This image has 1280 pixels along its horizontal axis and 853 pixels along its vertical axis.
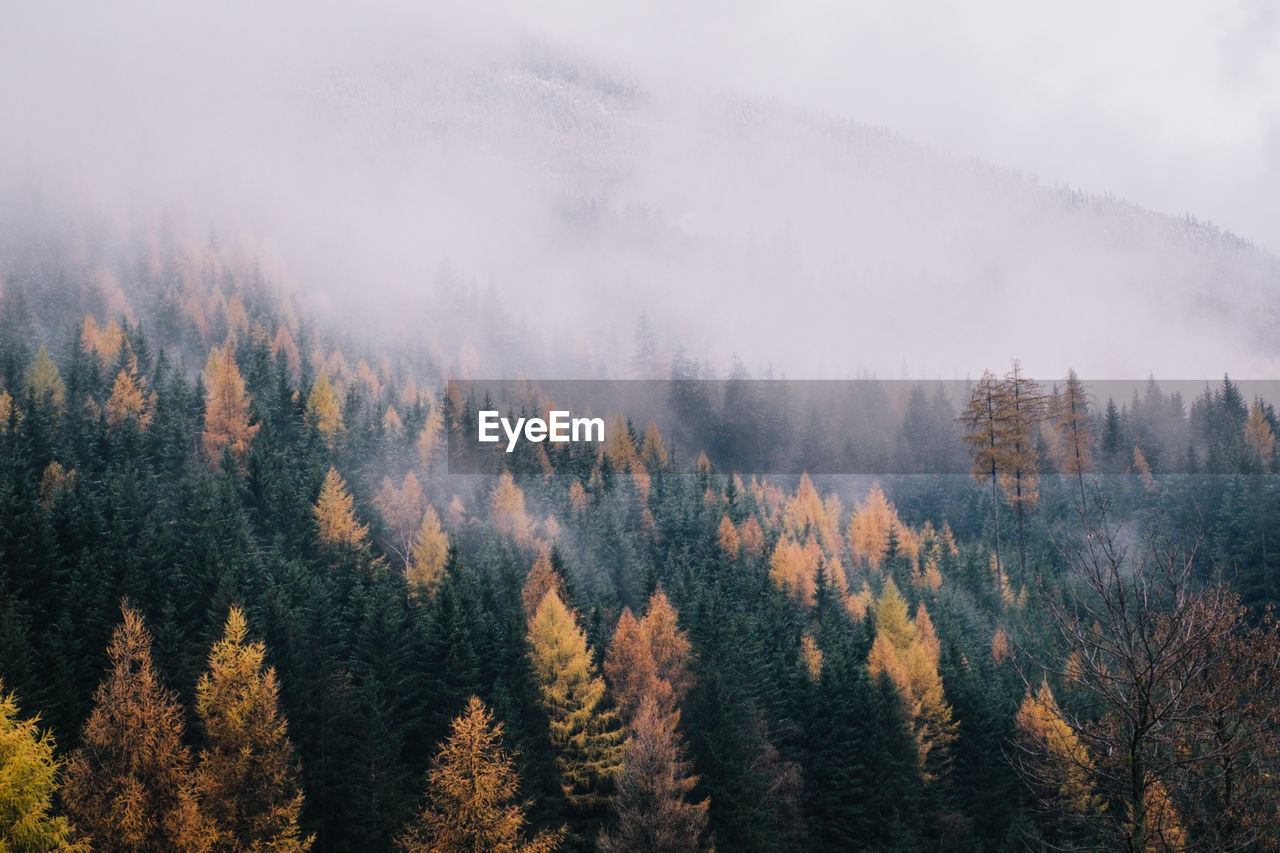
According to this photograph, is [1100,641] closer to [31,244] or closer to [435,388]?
[435,388]

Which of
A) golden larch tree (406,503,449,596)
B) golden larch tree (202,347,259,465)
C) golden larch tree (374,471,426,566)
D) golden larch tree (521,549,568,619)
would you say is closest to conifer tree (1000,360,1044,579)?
golden larch tree (521,549,568,619)

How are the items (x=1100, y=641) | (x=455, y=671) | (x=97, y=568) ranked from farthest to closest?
(x=97, y=568) → (x=455, y=671) → (x=1100, y=641)

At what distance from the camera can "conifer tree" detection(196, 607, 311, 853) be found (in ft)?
82.5

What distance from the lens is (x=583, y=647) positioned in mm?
39781

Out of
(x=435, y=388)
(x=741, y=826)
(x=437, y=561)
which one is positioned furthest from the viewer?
(x=435, y=388)

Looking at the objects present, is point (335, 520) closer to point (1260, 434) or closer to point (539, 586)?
point (539, 586)

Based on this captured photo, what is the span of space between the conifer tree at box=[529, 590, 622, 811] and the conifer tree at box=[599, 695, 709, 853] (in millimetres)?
4184

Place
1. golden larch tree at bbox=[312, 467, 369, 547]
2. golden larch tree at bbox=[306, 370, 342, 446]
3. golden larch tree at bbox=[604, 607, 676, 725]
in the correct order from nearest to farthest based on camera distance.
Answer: golden larch tree at bbox=[604, 607, 676, 725], golden larch tree at bbox=[312, 467, 369, 547], golden larch tree at bbox=[306, 370, 342, 446]

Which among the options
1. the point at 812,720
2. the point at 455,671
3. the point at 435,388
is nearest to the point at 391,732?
the point at 455,671

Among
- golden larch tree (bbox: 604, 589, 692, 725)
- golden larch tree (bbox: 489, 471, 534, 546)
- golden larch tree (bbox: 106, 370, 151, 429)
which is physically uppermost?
golden larch tree (bbox: 106, 370, 151, 429)

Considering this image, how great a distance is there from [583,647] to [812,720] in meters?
12.3

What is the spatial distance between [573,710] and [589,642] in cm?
1014

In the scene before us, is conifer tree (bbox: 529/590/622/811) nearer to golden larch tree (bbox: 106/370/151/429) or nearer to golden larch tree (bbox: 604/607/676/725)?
golden larch tree (bbox: 604/607/676/725)

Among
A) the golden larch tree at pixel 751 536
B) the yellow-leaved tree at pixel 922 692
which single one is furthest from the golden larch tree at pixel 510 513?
the yellow-leaved tree at pixel 922 692
